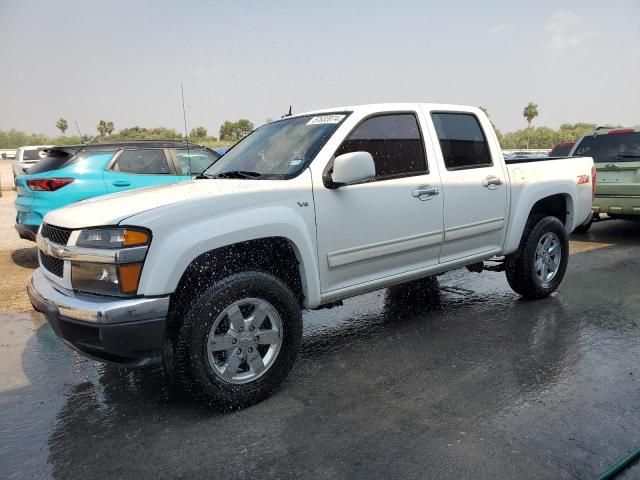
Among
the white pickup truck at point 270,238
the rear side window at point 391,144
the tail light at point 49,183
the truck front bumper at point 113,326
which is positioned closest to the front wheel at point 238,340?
the white pickup truck at point 270,238

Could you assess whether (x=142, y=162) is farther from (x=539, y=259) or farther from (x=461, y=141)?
(x=539, y=259)

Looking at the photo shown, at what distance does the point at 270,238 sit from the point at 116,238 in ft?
2.97

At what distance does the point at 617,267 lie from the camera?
21.5 ft

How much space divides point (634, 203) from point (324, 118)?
6226 mm

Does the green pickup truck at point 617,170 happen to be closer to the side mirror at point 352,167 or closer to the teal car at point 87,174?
the side mirror at point 352,167

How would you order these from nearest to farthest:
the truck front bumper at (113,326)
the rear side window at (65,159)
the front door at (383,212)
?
the truck front bumper at (113,326), the front door at (383,212), the rear side window at (65,159)

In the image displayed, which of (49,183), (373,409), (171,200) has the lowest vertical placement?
(373,409)

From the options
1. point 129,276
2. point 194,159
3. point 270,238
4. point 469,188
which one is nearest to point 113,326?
point 129,276

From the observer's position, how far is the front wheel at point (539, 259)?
4.87 metres

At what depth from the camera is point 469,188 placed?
4203mm

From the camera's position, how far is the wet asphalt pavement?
248 cm

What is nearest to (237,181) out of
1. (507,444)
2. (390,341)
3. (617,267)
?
(390,341)

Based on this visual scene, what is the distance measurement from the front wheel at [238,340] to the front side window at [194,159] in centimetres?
445

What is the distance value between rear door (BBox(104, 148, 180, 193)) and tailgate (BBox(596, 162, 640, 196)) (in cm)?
661
